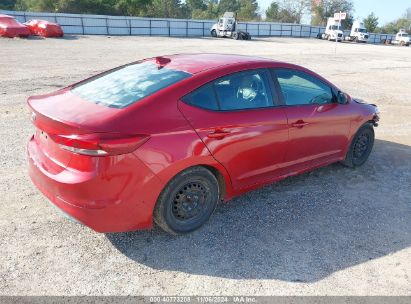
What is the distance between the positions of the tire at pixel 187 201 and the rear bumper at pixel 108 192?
6.2 inches

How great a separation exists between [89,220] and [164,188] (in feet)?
2.20

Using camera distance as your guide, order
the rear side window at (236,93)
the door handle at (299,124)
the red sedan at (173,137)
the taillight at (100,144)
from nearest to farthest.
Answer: the taillight at (100,144)
the red sedan at (173,137)
the rear side window at (236,93)
the door handle at (299,124)

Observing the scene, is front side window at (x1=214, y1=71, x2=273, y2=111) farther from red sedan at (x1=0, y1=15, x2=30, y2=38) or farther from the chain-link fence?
the chain-link fence

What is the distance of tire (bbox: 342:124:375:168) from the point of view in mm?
5188

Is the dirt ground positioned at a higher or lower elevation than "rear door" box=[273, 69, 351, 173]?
lower

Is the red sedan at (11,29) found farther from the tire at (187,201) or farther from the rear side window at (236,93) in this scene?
the tire at (187,201)

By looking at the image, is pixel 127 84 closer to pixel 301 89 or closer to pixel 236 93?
pixel 236 93

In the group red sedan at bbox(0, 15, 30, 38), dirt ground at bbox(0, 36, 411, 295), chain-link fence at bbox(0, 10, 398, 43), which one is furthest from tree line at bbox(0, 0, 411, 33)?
dirt ground at bbox(0, 36, 411, 295)

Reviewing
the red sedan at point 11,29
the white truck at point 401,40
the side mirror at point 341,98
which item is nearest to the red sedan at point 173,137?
the side mirror at point 341,98

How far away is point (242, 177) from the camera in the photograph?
Result: 383cm

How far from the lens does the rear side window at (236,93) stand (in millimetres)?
3435

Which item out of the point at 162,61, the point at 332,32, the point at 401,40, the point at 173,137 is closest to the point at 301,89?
the point at 162,61

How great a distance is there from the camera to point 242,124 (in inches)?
143

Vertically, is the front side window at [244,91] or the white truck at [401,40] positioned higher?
the front side window at [244,91]
